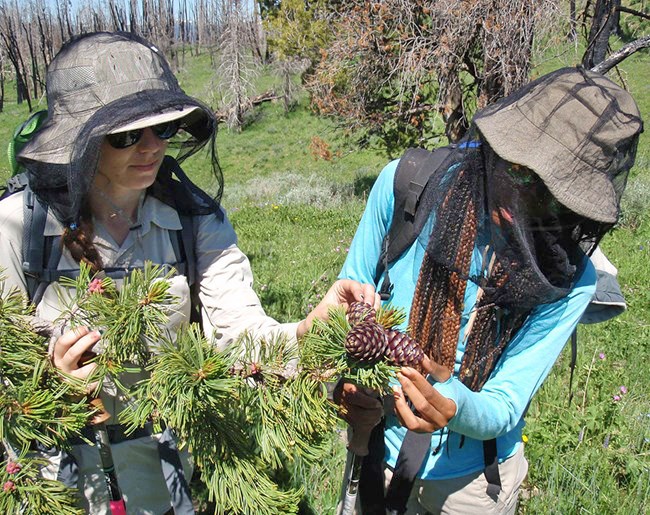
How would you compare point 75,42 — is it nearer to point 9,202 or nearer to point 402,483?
point 9,202

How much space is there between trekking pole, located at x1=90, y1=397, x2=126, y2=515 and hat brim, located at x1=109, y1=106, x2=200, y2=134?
2.26 feet

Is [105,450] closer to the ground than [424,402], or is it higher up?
closer to the ground

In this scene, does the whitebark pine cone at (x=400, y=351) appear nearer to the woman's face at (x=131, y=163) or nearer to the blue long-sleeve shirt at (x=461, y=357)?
the blue long-sleeve shirt at (x=461, y=357)

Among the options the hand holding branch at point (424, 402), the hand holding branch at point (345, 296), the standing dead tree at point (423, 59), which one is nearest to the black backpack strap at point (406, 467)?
the hand holding branch at point (424, 402)

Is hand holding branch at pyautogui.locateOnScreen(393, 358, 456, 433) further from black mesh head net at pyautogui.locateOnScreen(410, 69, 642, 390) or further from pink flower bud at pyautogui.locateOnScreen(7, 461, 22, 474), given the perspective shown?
pink flower bud at pyautogui.locateOnScreen(7, 461, 22, 474)

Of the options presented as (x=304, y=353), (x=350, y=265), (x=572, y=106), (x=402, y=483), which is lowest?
(x=402, y=483)

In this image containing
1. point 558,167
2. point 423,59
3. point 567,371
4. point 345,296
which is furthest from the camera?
point 423,59

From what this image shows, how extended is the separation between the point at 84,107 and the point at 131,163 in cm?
19

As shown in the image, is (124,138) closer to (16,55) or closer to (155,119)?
(155,119)

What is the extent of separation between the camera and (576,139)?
1.38 meters

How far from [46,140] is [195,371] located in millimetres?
948

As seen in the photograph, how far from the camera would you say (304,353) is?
114cm

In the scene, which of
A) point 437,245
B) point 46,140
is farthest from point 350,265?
point 46,140

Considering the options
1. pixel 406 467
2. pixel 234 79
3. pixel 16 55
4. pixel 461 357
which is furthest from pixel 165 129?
pixel 16 55
